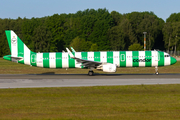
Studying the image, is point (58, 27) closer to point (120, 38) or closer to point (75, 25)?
point (75, 25)

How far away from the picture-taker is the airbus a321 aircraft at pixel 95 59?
33375mm

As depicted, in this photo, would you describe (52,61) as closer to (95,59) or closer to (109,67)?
(95,59)

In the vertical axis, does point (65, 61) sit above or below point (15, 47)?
below

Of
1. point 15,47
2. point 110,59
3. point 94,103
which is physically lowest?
point 94,103

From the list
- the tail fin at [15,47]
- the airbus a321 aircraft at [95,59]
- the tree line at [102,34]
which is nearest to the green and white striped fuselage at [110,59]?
the airbus a321 aircraft at [95,59]

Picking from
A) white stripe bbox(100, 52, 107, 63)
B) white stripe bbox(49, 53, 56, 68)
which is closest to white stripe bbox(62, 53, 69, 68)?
white stripe bbox(49, 53, 56, 68)

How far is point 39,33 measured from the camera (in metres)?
111

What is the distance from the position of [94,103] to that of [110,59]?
58.6 feet

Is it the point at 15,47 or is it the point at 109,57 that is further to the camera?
the point at 15,47

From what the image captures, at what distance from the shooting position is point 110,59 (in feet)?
110

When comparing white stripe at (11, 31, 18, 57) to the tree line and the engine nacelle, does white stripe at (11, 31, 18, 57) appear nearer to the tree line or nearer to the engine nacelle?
the engine nacelle

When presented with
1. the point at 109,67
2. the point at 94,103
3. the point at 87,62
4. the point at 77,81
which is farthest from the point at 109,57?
the point at 94,103

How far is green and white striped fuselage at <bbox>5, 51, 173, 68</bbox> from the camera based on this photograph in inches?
1318

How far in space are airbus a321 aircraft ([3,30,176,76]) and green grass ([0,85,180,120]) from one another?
10.8 m
